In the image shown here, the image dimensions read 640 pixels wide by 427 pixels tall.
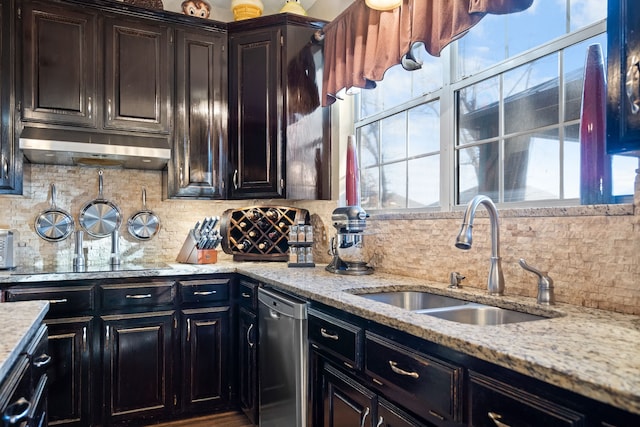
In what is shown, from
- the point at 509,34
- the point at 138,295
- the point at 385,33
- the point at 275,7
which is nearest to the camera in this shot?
the point at 509,34

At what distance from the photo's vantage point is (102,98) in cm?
272

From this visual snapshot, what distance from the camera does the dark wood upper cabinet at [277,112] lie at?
2.94 metres

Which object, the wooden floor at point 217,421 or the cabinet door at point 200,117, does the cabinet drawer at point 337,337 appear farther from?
the cabinet door at point 200,117

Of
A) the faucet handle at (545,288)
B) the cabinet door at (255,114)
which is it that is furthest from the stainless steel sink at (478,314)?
the cabinet door at (255,114)

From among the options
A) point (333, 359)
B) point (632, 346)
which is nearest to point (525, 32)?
point (632, 346)

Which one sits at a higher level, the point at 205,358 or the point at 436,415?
the point at 436,415

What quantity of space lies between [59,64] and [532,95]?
258 cm

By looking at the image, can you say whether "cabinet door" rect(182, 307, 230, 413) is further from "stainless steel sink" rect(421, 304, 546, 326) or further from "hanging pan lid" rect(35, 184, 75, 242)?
"stainless steel sink" rect(421, 304, 546, 326)

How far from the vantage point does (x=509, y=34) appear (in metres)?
1.92

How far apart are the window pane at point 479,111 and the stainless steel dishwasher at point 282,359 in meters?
1.13

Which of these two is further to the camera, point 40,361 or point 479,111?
point 479,111

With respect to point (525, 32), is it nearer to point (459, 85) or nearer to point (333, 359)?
point (459, 85)

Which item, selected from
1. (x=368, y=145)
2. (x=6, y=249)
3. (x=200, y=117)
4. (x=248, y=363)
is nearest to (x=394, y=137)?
(x=368, y=145)

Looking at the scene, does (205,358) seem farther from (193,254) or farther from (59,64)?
(59,64)
